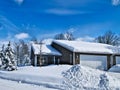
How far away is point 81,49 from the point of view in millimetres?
30812

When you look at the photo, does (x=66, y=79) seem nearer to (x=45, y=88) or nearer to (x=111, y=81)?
(x=45, y=88)

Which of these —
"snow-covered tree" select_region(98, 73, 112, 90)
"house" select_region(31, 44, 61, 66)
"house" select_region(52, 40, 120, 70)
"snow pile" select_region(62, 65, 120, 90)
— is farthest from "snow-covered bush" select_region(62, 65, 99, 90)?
"house" select_region(31, 44, 61, 66)

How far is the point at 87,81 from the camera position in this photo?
1319 cm

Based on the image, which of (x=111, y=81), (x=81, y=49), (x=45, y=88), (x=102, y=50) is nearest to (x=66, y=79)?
(x=45, y=88)

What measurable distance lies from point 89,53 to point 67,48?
3.28 meters

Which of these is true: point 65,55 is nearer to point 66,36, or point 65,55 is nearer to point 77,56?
point 77,56

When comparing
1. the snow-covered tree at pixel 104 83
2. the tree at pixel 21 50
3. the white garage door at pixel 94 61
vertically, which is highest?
the tree at pixel 21 50

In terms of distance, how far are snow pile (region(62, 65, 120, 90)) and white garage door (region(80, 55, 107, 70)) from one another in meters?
16.5

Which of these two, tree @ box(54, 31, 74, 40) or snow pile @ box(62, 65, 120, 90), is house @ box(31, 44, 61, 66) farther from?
tree @ box(54, 31, 74, 40)

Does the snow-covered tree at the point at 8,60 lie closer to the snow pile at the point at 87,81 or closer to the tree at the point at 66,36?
the snow pile at the point at 87,81

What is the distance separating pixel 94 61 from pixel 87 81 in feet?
62.2

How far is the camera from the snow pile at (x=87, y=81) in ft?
40.0

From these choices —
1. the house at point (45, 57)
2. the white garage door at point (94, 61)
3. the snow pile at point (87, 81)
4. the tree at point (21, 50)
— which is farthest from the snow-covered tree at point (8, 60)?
the tree at point (21, 50)

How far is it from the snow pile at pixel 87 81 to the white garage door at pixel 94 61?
16535 mm
